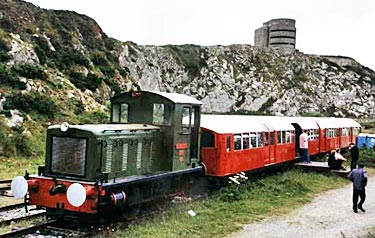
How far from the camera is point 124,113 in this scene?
46.4 ft

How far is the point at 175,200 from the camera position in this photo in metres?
14.8

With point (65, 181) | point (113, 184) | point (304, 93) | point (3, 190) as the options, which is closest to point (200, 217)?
point (113, 184)

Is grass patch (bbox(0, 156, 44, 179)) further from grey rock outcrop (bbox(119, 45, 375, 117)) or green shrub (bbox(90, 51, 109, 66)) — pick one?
grey rock outcrop (bbox(119, 45, 375, 117))

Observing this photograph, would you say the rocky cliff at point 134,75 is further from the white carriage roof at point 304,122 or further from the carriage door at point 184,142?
the carriage door at point 184,142

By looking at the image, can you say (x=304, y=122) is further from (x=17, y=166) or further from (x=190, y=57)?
(x=190, y=57)

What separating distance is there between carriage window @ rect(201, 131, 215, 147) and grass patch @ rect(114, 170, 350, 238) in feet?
5.47

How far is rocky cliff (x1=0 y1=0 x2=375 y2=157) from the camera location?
30500 millimetres

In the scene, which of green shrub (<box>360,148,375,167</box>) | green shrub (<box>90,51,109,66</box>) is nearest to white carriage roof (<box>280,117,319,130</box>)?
green shrub (<box>360,148,375,167</box>)

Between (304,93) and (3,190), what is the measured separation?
5995cm

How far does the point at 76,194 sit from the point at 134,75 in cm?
4517

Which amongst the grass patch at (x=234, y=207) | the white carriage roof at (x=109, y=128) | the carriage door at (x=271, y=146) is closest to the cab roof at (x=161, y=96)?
the white carriage roof at (x=109, y=128)

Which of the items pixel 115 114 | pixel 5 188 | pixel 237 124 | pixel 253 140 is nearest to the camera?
pixel 115 114

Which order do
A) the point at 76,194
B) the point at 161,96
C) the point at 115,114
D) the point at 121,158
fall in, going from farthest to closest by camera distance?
the point at 115,114 < the point at 161,96 < the point at 121,158 < the point at 76,194

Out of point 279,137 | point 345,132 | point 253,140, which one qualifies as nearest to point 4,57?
point 279,137
